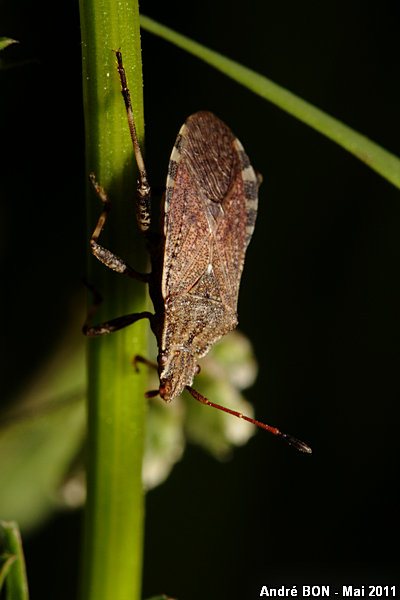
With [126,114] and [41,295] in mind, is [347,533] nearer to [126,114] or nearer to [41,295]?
[41,295]

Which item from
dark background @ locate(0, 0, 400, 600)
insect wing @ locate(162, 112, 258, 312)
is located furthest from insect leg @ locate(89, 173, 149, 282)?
dark background @ locate(0, 0, 400, 600)

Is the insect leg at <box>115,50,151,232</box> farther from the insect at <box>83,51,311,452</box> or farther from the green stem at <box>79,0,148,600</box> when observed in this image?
the insect at <box>83,51,311,452</box>

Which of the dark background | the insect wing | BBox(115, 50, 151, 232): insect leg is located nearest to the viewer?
BBox(115, 50, 151, 232): insect leg

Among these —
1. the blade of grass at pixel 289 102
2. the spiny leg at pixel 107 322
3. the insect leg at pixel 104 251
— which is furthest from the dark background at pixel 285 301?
the blade of grass at pixel 289 102

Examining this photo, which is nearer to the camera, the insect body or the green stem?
the green stem

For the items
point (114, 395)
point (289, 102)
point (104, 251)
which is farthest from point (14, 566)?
point (289, 102)
